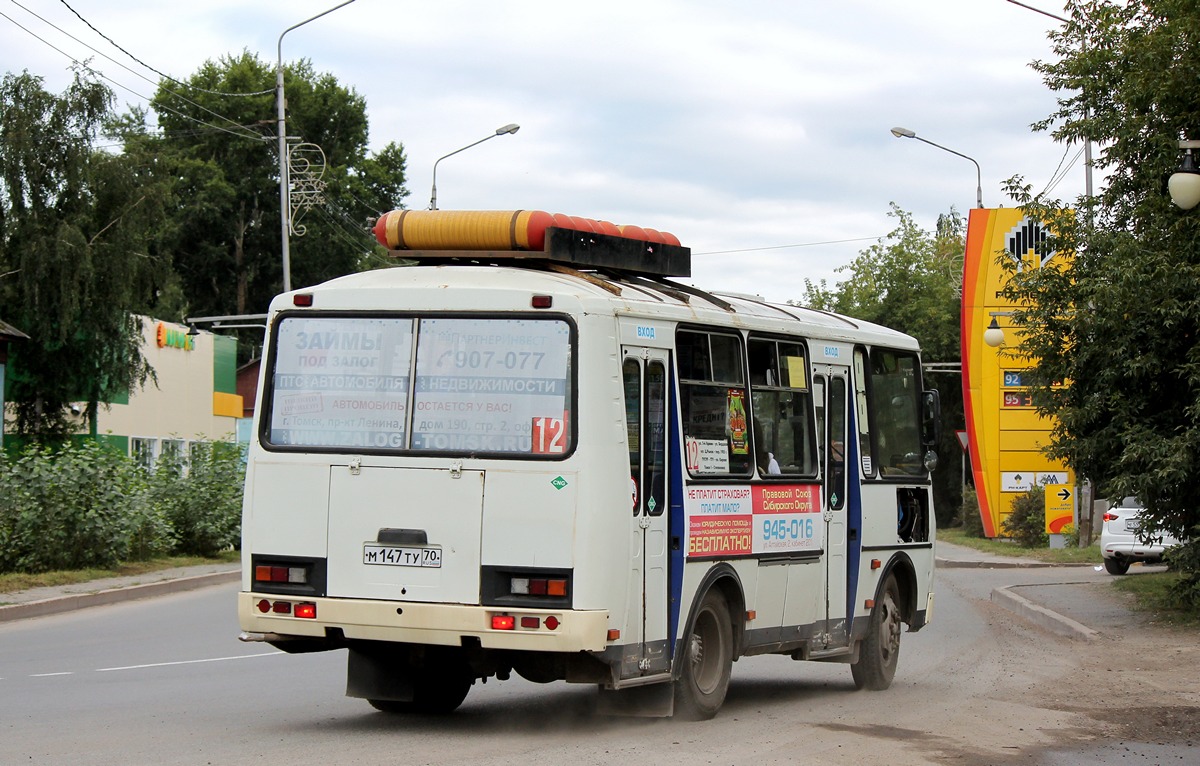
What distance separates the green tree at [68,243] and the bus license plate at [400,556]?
3072cm

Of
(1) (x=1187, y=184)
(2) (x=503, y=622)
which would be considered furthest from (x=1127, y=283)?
(2) (x=503, y=622)

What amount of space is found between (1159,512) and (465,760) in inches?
495

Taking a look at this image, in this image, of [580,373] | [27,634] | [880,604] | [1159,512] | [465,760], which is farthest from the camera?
[1159,512]

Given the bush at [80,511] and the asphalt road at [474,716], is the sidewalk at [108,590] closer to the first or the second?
the bush at [80,511]

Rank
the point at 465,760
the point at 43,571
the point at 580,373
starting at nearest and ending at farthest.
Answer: the point at 465,760 → the point at 580,373 → the point at 43,571

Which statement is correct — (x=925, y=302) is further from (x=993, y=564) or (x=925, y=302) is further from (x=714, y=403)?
(x=714, y=403)

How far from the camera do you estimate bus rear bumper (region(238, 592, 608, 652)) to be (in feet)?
29.6

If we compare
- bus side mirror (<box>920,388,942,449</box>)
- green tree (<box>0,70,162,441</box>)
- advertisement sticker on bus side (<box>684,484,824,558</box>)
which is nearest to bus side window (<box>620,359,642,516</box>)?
advertisement sticker on bus side (<box>684,484,824,558</box>)

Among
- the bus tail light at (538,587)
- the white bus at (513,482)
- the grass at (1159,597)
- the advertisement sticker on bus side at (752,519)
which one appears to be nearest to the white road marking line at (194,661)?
the white bus at (513,482)

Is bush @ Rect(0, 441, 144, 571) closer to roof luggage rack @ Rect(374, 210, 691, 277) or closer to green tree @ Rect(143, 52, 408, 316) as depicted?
roof luggage rack @ Rect(374, 210, 691, 277)

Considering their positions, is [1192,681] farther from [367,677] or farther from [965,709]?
[367,677]

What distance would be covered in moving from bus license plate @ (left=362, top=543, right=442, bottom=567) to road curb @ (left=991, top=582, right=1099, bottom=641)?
10.6 meters

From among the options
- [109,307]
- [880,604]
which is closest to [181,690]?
[880,604]

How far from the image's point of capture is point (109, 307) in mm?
39688
